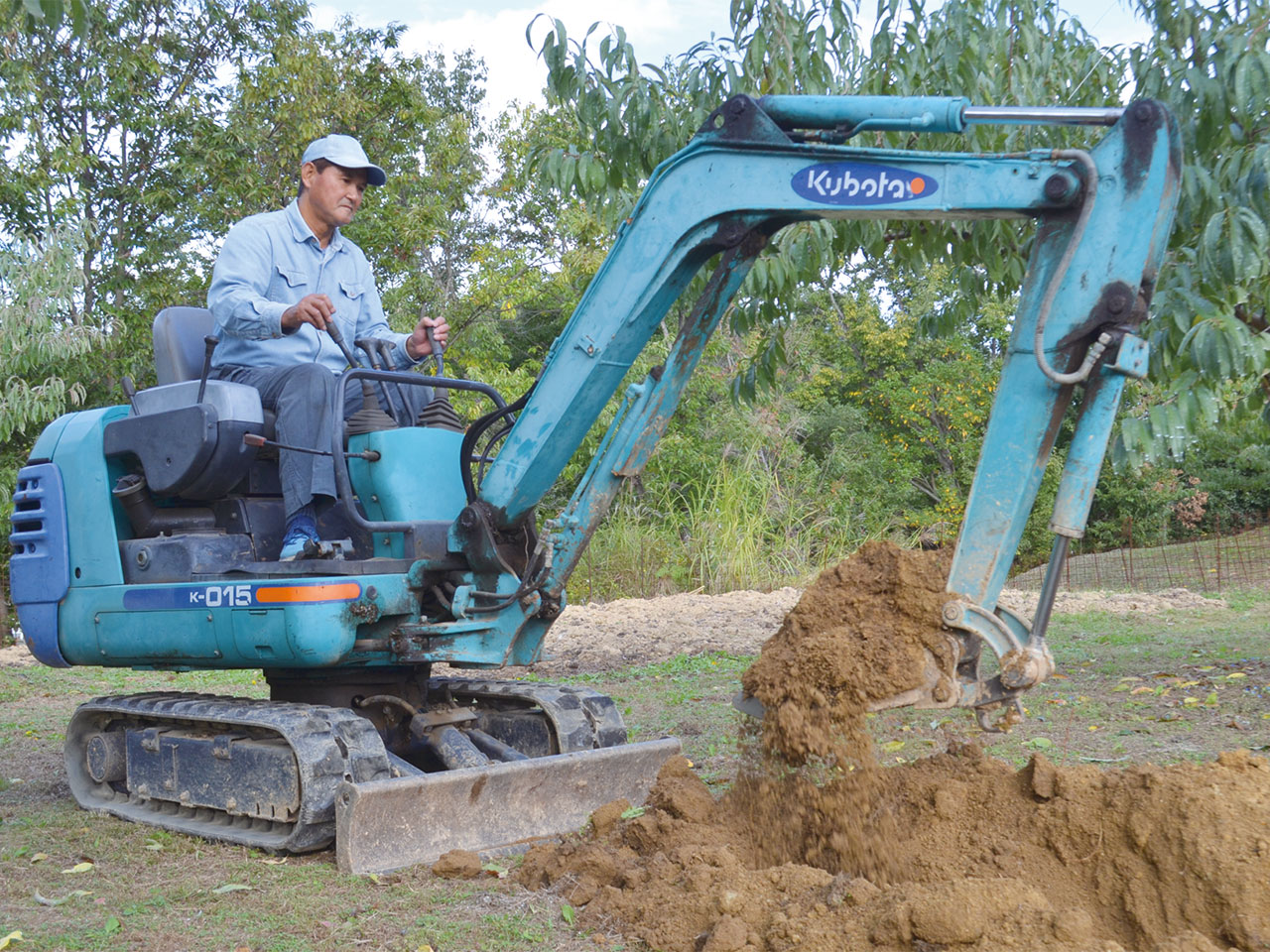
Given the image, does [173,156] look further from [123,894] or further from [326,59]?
[123,894]

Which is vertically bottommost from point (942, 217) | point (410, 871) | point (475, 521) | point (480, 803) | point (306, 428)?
point (410, 871)

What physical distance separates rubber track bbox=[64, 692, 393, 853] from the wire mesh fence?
1355 cm

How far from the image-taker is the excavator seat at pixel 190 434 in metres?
4.84

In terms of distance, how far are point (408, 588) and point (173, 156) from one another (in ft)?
40.7

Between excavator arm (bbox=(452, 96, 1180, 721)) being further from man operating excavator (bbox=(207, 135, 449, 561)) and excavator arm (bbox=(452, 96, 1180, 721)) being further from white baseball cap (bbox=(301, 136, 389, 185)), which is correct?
white baseball cap (bbox=(301, 136, 389, 185))

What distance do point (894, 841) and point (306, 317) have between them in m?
2.89

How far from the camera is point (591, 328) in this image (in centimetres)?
447

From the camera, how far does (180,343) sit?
5.34 m

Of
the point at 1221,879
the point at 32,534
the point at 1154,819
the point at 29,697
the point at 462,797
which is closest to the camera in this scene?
the point at 1221,879

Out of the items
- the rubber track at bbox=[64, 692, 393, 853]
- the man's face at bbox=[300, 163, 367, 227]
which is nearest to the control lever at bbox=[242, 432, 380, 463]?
the rubber track at bbox=[64, 692, 393, 853]

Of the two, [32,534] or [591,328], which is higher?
[591,328]

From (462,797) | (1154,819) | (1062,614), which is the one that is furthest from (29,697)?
(1062,614)

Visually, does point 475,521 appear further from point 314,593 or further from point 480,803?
point 480,803

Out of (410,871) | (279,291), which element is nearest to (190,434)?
(279,291)
